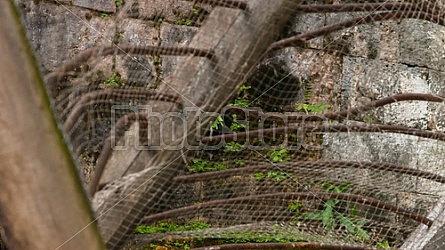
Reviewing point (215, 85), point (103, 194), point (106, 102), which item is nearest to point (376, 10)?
point (215, 85)

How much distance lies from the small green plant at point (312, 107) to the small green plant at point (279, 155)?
1.12ft

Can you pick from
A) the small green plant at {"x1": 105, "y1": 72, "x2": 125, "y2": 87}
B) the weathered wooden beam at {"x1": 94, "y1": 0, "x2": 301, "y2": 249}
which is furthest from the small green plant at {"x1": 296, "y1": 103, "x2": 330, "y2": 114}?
the weathered wooden beam at {"x1": 94, "y1": 0, "x2": 301, "y2": 249}

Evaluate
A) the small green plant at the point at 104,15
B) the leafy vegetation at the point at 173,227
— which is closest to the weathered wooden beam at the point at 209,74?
the leafy vegetation at the point at 173,227

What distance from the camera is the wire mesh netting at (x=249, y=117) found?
123cm

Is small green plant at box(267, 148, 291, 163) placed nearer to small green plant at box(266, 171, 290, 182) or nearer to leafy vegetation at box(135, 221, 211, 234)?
small green plant at box(266, 171, 290, 182)

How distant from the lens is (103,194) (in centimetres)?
115

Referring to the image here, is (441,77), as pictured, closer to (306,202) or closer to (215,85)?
(306,202)

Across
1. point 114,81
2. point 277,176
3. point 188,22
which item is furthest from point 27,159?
point 188,22

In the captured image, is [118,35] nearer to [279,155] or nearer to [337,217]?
[279,155]

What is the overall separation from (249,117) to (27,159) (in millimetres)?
1147

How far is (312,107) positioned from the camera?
8.27ft

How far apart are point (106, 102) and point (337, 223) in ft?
3.32

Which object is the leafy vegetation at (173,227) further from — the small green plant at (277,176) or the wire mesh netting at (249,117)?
the small green plant at (277,176)

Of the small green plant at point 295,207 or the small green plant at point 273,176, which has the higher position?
the small green plant at point 273,176
